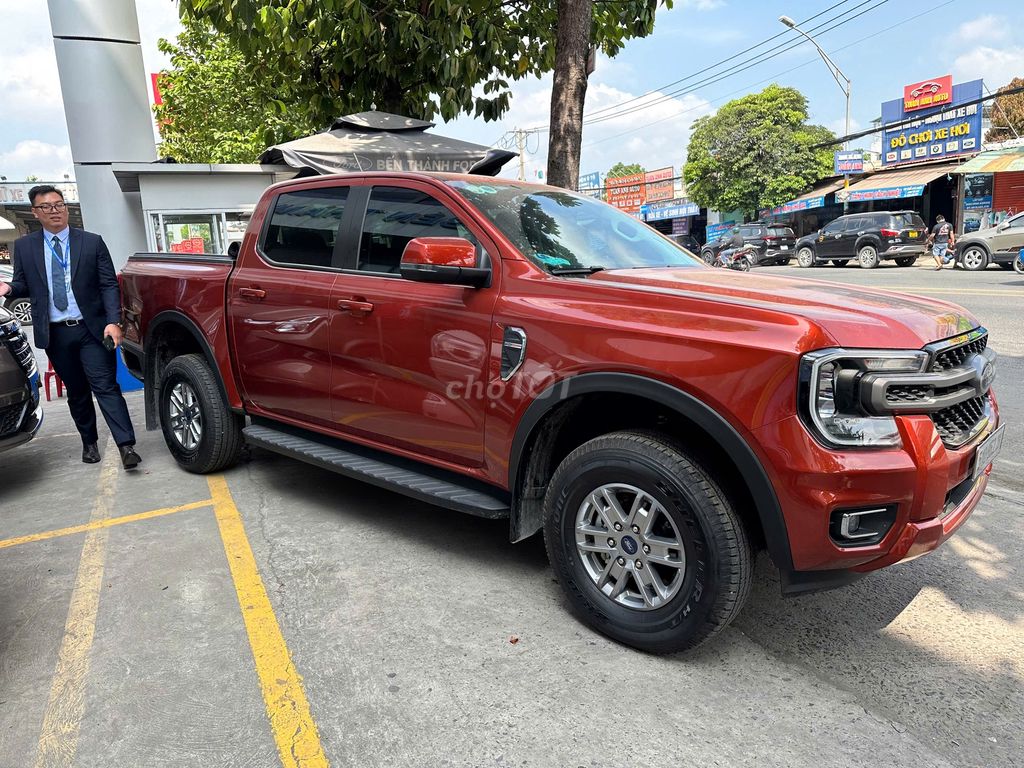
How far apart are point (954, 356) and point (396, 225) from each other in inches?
98.8

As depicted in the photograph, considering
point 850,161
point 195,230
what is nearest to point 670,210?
point 850,161

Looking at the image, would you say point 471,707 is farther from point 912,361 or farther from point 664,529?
point 912,361

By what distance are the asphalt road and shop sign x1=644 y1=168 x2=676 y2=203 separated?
1838 inches

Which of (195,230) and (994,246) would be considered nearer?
(195,230)

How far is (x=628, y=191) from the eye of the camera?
53.1 meters

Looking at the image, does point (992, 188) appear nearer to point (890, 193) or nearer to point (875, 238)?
point (890, 193)

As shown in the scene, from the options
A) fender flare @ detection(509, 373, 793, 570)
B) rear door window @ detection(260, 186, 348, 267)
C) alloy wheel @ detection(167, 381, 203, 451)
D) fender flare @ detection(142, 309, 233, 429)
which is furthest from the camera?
alloy wheel @ detection(167, 381, 203, 451)

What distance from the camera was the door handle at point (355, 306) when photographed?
3.57 m

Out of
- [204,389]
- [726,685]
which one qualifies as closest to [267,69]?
[204,389]

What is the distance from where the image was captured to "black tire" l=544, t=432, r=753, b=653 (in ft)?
8.14

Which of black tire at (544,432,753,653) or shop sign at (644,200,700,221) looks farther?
shop sign at (644,200,700,221)

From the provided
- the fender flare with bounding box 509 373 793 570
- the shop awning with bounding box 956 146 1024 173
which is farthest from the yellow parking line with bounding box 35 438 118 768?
the shop awning with bounding box 956 146 1024 173

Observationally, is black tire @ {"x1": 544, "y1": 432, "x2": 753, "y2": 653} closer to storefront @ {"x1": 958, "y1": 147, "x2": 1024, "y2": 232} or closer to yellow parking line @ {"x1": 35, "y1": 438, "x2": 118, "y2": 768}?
yellow parking line @ {"x1": 35, "y1": 438, "x2": 118, "y2": 768}

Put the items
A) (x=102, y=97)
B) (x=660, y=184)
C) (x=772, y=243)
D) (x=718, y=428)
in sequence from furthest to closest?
(x=660, y=184), (x=772, y=243), (x=102, y=97), (x=718, y=428)
